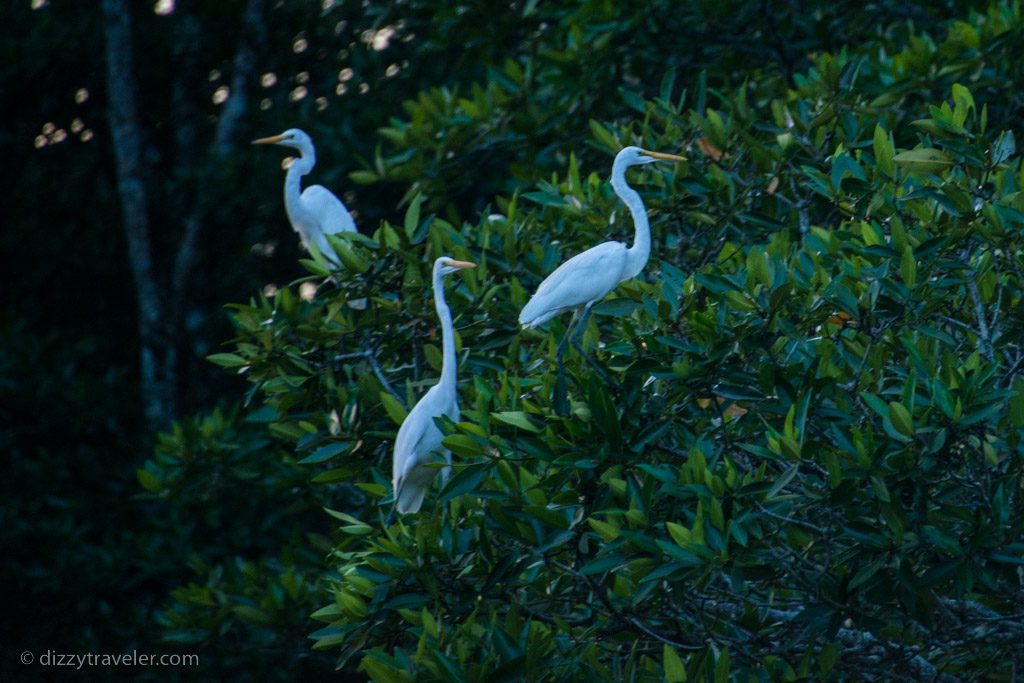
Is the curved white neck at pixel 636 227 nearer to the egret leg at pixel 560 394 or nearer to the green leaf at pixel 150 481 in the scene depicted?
the egret leg at pixel 560 394

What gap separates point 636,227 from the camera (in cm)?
459

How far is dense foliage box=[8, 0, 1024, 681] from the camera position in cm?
355

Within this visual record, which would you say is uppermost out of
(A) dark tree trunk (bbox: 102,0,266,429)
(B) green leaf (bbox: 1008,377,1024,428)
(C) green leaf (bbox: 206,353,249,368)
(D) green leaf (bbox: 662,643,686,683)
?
(B) green leaf (bbox: 1008,377,1024,428)

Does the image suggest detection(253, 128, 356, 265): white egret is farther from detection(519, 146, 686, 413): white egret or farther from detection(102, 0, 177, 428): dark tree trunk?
detection(102, 0, 177, 428): dark tree trunk

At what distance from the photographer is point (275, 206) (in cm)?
944

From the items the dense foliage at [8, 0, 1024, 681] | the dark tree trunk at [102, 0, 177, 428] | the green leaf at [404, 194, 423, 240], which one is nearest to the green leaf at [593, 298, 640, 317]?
the dense foliage at [8, 0, 1024, 681]

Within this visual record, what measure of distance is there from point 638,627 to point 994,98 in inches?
131

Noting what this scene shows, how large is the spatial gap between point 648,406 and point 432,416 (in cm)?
81

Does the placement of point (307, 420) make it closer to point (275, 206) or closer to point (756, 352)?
point (756, 352)

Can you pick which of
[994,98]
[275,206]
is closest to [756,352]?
[994,98]

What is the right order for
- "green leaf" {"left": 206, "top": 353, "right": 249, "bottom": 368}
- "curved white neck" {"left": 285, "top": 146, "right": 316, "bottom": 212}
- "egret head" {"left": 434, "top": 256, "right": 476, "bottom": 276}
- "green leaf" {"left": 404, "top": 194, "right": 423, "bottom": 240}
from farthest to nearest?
"curved white neck" {"left": 285, "top": 146, "right": 316, "bottom": 212} < "green leaf" {"left": 206, "top": 353, "right": 249, "bottom": 368} < "green leaf" {"left": 404, "top": 194, "right": 423, "bottom": 240} < "egret head" {"left": 434, "top": 256, "right": 476, "bottom": 276}

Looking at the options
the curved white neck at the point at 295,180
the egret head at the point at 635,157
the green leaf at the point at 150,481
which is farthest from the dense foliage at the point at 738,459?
the curved white neck at the point at 295,180

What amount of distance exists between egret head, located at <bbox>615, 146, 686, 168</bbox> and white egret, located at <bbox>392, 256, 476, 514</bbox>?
2.17 ft

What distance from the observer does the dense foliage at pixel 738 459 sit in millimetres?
3467
